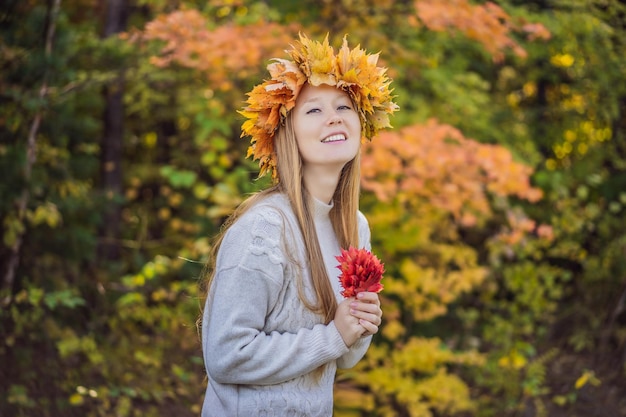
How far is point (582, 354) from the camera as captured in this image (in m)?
5.91

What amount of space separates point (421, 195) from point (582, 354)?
2.20 meters

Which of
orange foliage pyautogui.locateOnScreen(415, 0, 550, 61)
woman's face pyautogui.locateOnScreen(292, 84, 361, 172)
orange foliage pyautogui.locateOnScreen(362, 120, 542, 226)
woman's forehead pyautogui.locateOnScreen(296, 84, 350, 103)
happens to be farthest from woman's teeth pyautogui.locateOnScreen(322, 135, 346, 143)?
orange foliage pyautogui.locateOnScreen(415, 0, 550, 61)

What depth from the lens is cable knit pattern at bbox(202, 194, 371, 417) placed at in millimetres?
1742

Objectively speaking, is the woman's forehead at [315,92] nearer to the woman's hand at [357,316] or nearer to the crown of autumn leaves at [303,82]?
the crown of autumn leaves at [303,82]

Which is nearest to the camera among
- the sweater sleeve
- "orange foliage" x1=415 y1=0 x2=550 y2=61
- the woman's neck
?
the sweater sleeve

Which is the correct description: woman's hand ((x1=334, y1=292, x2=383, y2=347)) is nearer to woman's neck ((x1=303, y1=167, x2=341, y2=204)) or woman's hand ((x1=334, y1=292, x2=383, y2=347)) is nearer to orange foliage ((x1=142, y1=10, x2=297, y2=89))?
woman's neck ((x1=303, y1=167, x2=341, y2=204))

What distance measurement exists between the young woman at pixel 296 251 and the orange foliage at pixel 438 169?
90.4 inches

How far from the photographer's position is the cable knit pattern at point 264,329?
→ 174cm

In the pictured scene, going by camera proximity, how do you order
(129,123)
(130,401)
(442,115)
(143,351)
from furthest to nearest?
(129,123) → (442,115) → (143,351) → (130,401)

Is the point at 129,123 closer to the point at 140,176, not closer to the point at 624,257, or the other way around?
the point at 140,176

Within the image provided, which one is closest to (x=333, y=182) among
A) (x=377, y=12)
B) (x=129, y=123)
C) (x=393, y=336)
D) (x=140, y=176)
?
(x=393, y=336)

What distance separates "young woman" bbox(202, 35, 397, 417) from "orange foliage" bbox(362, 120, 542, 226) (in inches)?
90.4

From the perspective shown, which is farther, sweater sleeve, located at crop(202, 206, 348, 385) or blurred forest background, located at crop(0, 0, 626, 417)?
blurred forest background, located at crop(0, 0, 626, 417)

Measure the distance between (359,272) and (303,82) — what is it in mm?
510
